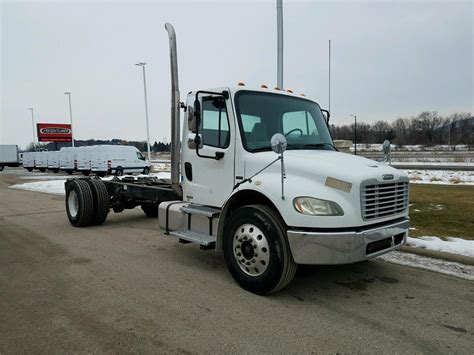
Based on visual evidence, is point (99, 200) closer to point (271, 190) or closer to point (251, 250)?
point (251, 250)

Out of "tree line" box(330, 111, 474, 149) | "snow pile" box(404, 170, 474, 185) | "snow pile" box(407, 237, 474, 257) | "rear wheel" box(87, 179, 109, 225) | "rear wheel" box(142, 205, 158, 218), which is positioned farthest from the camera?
"tree line" box(330, 111, 474, 149)

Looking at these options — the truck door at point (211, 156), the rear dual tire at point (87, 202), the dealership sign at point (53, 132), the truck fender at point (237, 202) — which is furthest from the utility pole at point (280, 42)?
the dealership sign at point (53, 132)

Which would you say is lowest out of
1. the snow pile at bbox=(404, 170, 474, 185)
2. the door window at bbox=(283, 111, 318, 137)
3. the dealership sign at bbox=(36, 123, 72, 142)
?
the snow pile at bbox=(404, 170, 474, 185)

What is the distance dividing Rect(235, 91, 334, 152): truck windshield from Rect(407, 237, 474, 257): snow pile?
241 centimetres

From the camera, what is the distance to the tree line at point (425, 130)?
A: 282ft

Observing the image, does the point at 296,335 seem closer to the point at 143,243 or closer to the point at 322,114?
the point at 322,114

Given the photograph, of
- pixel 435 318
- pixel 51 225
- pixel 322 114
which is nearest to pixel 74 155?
pixel 51 225

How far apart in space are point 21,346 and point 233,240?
2.38m

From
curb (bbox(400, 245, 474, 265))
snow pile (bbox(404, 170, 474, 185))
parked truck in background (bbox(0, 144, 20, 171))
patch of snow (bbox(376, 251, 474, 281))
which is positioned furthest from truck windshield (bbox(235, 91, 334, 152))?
parked truck in background (bbox(0, 144, 20, 171))

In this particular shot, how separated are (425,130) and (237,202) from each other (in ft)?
364

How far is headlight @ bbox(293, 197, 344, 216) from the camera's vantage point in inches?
155

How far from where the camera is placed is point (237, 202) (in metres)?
4.89

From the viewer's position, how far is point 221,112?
5.07 metres

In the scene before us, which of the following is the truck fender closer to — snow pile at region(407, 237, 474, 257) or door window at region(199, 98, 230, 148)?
door window at region(199, 98, 230, 148)
